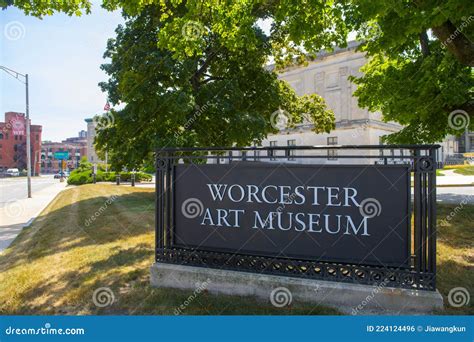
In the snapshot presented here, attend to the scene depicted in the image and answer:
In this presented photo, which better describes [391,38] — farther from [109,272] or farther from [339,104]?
[339,104]

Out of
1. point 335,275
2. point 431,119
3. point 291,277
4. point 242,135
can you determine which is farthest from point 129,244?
point 431,119

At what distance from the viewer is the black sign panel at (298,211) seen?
414 cm

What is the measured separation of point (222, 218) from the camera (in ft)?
16.0

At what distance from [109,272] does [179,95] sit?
8.82 m

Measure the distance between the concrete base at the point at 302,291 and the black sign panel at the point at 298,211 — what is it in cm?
34

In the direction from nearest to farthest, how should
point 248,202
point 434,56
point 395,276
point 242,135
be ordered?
1. point 395,276
2. point 248,202
3. point 434,56
4. point 242,135

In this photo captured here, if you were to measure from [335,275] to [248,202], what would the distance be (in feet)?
5.04

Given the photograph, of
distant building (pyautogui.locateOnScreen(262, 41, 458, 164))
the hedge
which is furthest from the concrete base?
distant building (pyautogui.locateOnScreen(262, 41, 458, 164))

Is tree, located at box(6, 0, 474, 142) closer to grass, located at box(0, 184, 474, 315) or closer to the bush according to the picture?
grass, located at box(0, 184, 474, 315)

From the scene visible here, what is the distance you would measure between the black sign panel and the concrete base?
1.10ft

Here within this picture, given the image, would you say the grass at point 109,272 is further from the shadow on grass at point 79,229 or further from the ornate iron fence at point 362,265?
the ornate iron fence at point 362,265

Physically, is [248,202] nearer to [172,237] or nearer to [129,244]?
[172,237]

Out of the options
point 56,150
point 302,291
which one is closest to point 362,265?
point 302,291

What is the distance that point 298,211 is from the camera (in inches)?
177
